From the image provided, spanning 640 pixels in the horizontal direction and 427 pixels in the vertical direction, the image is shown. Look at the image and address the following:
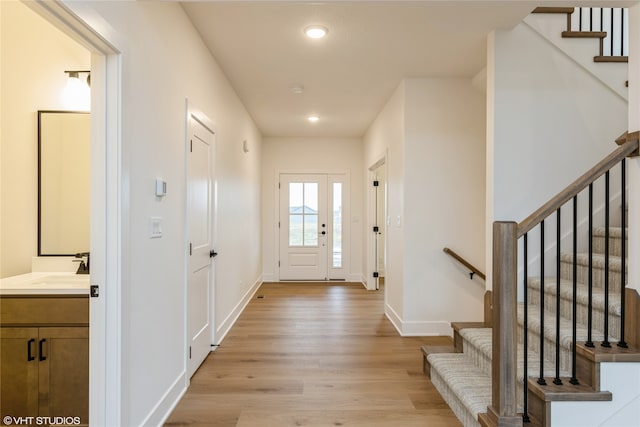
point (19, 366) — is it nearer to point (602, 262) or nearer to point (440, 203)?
point (602, 262)

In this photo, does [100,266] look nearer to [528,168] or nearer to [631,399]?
[631,399]

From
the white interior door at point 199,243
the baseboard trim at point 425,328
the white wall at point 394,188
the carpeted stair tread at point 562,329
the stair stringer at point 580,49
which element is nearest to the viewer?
the carpeted stair tread at point 562,329

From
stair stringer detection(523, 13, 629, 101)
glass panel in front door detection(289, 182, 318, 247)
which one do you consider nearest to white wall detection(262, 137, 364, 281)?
glass panel in front door detection(289, 182, 318, 247)

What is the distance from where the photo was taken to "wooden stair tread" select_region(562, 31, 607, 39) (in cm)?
282

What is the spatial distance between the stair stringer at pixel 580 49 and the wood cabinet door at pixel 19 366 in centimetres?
384

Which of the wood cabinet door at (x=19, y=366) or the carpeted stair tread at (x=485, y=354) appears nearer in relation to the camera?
the wood cabinet door at (x=19, y=366)

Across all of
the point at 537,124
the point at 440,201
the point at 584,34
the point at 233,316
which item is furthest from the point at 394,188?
the point at 233,316

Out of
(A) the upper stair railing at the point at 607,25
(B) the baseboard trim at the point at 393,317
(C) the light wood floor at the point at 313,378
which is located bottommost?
(C) the light wood floor at the point at 313,378

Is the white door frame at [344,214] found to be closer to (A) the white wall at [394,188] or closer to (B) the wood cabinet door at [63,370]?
(A) the white wall at [394,188]

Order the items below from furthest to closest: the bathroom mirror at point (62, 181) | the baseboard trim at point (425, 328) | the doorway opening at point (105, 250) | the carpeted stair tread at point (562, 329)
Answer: the baseboard trim at point (425, 328)
the bathroom mirror at point (62, 181)
the carpeted stair tread at point (562, 329)
the doorway opening at point (105, 250)

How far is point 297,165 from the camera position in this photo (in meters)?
6.80

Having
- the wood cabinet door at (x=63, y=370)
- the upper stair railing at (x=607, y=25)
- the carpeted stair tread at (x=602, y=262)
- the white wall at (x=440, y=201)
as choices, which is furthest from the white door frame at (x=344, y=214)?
the wood cabinet door at (x=63, y=370)

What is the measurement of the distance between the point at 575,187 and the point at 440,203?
196cm

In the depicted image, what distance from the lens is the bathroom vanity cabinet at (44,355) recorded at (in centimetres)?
184
